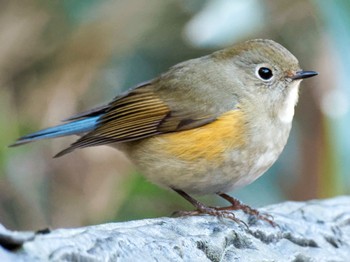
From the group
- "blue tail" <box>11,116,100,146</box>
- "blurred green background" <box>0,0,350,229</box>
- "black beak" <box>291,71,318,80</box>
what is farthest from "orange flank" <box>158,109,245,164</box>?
"blurred green background" <box>0,0,350,229</box>

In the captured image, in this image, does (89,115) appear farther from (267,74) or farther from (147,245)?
(147,245)

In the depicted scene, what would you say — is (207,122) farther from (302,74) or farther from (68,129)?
(68,129)

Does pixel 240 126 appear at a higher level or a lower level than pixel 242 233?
higher

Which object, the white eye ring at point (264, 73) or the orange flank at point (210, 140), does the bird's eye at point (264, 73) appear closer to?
the white eye ring at point (264, 73)

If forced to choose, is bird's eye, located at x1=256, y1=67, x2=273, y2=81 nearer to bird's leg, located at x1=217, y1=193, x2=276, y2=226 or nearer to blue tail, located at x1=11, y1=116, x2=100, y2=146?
bird's leg, located at x1=217, y1=193, x2=276, y2=226

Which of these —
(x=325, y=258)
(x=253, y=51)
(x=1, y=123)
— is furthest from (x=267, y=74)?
(x=1, y=123)

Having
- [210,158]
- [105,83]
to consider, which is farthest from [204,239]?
[105,83]

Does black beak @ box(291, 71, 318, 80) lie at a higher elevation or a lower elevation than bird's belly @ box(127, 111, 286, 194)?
higher
